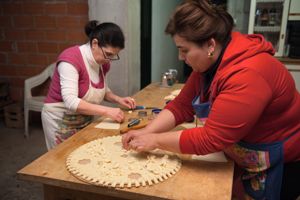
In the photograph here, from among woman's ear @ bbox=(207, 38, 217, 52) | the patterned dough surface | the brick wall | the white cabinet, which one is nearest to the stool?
the brick wall

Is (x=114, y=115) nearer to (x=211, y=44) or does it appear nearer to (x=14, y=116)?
(x=211, y=44)

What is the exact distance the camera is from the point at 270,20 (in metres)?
3.28

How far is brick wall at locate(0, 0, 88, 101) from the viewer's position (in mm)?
2719

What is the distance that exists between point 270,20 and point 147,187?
10.1 ft

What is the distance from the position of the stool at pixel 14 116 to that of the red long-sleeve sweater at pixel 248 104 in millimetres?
2650

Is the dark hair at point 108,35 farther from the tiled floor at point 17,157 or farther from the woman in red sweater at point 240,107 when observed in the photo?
the tiled floor at point 17,157

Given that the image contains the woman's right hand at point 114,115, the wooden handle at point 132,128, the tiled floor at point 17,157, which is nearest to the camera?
the wooden handle at point 132,128

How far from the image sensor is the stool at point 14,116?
10.0 feet

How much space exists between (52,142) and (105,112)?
392mm

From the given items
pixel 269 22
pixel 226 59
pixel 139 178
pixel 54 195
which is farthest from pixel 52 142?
pixel 269 22

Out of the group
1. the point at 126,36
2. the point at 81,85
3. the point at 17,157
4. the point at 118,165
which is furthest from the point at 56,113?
the point at 17,157

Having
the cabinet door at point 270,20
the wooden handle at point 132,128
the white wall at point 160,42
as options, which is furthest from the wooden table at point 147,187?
the cabinet door at point 270,20

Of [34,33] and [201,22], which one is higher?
[201,22]

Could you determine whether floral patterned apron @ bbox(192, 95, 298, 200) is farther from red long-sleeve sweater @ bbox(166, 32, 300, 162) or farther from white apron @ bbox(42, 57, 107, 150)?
white apron @ bbox(42, 57, 107, 150)
